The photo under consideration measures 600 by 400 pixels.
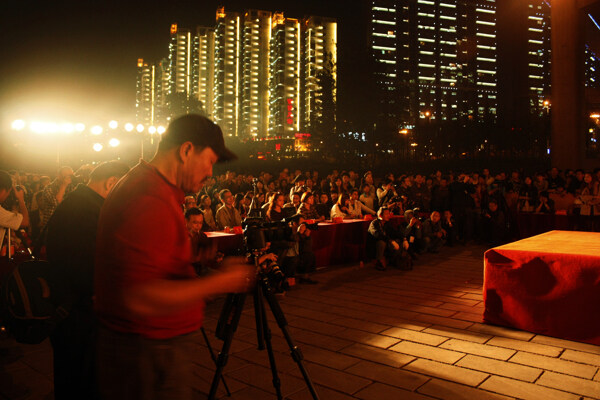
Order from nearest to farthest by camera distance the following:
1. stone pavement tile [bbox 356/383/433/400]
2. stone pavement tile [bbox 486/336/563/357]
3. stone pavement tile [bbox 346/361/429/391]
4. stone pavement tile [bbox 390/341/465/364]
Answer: stone pavement tile [bbox 356/383/433/400] < stone pavement tile [bbox 346/361/429/391] < stone pavement tile [bbox 390/341/465/364] < stone pavement tile [bbox 486/336/563/357]

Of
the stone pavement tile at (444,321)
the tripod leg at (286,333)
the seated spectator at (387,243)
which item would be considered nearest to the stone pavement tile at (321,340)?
the stone pavement tile at (444,321)

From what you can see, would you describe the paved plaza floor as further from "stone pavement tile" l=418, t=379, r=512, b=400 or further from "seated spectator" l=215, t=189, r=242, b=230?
"seated spectator" l=215, t=189, r=242, b=230

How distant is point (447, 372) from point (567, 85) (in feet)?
59.0

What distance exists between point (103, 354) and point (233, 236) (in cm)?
574

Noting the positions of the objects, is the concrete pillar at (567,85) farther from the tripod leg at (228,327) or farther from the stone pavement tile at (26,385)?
the stone pavement tile at (26,385)

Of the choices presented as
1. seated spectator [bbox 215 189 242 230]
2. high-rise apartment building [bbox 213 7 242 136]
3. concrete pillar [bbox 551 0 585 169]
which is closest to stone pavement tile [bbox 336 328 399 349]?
seated spectator [bbox 215 189 242 230]

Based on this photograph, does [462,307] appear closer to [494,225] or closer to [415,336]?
[415,336]

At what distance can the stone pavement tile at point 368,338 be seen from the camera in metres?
4.65

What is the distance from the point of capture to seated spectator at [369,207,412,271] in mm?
8789

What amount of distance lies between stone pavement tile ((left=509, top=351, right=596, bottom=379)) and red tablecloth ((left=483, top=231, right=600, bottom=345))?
0.74 metres

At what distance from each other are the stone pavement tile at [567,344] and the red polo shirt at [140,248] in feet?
15.1

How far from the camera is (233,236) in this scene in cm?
726

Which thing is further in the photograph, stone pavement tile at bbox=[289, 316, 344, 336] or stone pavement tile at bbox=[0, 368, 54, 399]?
stone pavement tile at bbox=[289, 316, 344, 336]

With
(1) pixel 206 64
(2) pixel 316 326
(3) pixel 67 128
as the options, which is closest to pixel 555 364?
(2) pixel 316 326
